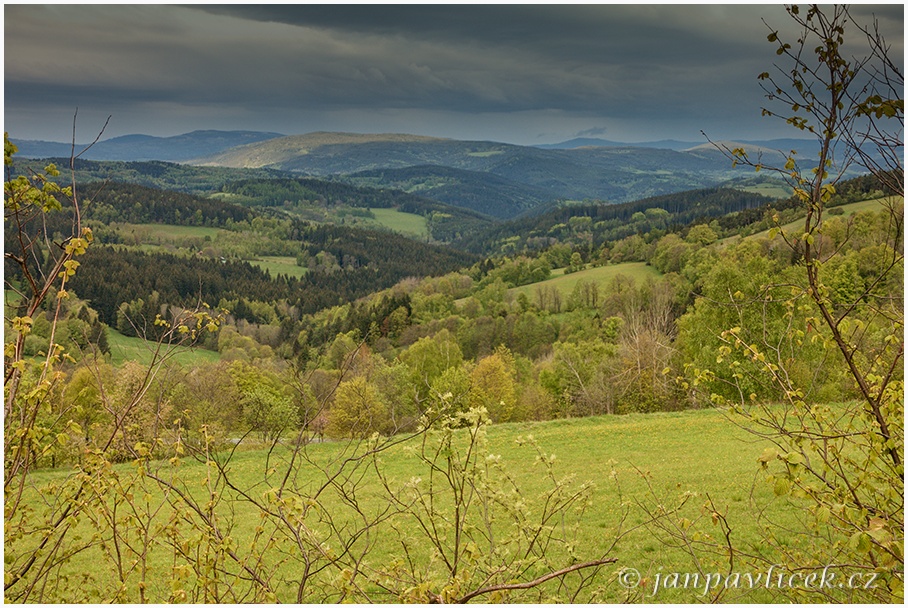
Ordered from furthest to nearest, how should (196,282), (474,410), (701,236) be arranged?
1. (196,282)
2. (701,236)
3. (474,410)

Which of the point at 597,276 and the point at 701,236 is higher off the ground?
the point at 701,236

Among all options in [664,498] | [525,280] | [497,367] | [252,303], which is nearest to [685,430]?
[664,498]

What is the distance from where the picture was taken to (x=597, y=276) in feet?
335

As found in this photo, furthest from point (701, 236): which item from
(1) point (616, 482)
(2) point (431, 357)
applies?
(1) point (616, 482)

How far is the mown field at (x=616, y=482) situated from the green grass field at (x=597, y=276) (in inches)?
2701

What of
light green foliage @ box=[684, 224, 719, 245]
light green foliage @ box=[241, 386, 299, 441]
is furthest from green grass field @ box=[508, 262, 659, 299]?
light green foliage @ box=[241, 386, 299, 441]

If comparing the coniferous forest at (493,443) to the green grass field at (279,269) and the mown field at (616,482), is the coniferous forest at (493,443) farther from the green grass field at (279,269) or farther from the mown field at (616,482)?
the green grass field at (279,269)

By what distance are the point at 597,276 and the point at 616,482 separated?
97182 millimetres

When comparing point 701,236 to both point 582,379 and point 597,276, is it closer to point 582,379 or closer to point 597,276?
point 597,276

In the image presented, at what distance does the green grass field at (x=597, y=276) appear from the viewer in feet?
318

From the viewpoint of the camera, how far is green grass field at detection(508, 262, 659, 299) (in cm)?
9688

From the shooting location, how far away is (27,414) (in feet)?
13.7

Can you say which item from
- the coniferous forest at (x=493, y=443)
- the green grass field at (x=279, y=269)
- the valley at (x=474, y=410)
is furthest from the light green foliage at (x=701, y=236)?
the green grass field at (x=279, y=269)

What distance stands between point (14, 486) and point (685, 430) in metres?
25.7
